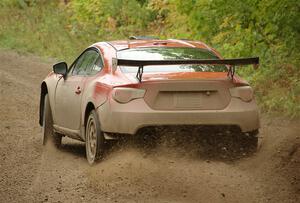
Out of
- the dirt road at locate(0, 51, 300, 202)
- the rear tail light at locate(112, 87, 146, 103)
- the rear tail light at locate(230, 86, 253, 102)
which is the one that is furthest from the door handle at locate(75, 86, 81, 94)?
the rear tail light at locate(230, 86, 253, 102)

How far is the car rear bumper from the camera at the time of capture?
7.63 metres

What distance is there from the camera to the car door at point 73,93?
8.95 metres

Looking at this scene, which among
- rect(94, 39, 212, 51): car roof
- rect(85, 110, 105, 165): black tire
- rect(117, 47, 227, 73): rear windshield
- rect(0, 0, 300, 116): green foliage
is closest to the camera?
rect(85, 110, 105, 165): black tire

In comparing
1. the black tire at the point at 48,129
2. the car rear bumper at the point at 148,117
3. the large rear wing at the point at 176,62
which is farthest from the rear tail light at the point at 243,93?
the black tire at the point at 48,129

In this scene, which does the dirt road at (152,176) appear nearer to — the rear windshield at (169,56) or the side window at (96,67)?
the rear windshield at (169,56)

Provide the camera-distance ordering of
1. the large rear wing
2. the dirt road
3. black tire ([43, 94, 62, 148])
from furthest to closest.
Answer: black tire ([43, 94, 62, 148]) → the large rear wing → the dirt road

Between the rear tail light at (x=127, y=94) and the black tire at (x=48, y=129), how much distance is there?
8.76ft

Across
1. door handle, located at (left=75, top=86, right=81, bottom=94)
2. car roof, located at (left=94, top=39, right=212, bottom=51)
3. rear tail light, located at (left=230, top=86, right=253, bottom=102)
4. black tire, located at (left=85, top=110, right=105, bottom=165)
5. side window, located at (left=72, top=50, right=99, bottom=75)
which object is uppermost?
car roof, located at (left=94, top=39, right=212, bottom=51)

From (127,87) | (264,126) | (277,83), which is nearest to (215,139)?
(127,87)

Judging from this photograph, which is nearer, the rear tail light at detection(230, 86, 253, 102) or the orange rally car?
the orange rally car

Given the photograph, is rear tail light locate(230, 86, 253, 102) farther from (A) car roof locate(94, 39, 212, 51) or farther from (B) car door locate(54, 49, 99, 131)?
(B) car door locate(54, 49, 99, 131)

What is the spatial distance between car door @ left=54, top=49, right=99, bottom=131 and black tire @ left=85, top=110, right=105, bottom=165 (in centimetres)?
42

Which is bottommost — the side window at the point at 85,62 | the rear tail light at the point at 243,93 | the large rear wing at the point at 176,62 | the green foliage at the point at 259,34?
the green foliage at the point at 259,34

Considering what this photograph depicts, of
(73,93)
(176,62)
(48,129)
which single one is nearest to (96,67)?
(73,93)
